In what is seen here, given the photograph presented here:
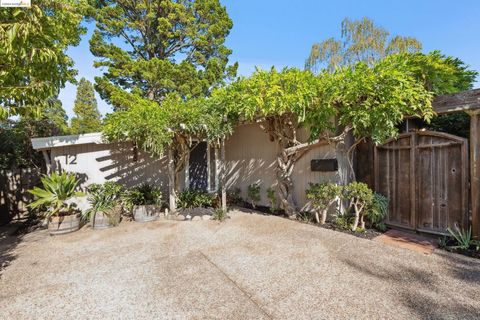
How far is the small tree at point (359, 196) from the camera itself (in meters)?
4.51

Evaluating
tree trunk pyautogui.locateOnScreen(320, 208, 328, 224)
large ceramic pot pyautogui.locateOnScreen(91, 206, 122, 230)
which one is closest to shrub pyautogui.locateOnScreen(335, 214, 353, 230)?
tree trunk pyautogui.locateOnScreen(320, 208, 328, 224)

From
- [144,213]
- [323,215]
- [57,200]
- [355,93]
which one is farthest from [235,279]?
[57,200]

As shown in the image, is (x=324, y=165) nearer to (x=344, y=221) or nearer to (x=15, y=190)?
(x=344, y=221)

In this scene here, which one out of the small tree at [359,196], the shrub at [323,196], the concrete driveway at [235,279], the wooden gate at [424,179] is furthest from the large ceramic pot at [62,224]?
the wooden gate at [424,179]

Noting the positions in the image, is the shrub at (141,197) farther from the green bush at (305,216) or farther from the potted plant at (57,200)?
the green bush at (305,216)

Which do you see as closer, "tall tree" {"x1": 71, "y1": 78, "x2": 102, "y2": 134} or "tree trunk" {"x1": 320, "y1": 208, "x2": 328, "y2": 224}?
"tree trunk" {"x1": 320, "y1": 208, "x2": 328, "y2": 224}

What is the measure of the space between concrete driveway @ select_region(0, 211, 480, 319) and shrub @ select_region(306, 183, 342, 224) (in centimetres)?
60

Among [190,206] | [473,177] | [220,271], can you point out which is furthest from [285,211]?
[473,177]

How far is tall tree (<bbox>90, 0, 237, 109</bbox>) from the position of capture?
1192 centimetres

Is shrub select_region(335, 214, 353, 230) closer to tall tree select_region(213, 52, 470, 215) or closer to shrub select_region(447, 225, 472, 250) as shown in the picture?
tall tree select_region(213, 52, 470, 215)

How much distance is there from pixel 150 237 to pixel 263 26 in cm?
736

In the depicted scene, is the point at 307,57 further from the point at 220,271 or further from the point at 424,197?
the point at 220,271

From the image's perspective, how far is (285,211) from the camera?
6043 millimetres

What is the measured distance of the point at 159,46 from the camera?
1353cm
